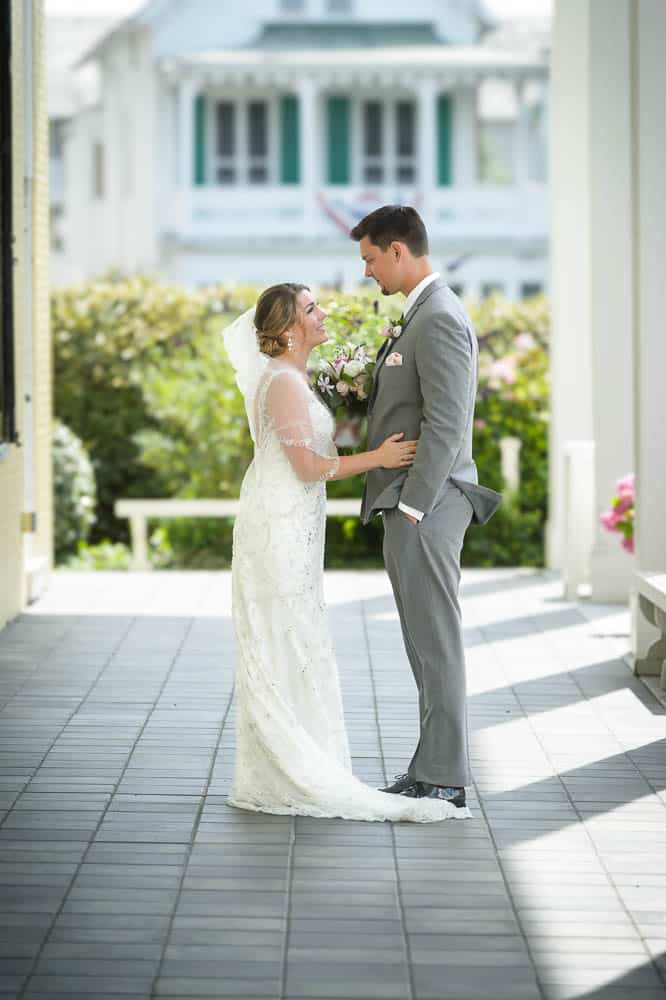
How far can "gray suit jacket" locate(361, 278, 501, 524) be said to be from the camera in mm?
5285

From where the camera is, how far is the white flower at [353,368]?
5.64 metres

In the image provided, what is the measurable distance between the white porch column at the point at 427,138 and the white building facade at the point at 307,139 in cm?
3

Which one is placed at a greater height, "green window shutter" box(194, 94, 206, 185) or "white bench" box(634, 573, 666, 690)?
"green window shutter" box(194, 94, 206, 185)

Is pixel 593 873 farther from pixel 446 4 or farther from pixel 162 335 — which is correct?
pixel 446 4

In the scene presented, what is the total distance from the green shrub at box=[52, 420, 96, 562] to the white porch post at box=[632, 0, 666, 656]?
5.99 meters

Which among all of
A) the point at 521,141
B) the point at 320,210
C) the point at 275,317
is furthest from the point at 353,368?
the point at 521,141

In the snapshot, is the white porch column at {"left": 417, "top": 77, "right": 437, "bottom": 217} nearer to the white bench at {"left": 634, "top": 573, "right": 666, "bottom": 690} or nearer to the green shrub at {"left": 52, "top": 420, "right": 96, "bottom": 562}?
the green shrub at {"left": 52, "top": 420, "right": 96, "bottom": 562}

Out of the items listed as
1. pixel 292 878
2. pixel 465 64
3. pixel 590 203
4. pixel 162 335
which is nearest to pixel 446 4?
pixel 465 64

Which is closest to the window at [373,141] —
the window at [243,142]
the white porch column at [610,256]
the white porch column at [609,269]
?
the window at [243,142]

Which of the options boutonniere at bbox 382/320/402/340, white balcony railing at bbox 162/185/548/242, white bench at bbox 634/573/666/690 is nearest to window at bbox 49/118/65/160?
white balcony railing at bbox 162/185/548/242

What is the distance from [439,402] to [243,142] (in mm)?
24142

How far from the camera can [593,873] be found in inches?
194

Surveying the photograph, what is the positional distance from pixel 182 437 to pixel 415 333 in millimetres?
9392

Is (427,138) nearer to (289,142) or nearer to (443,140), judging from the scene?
(443,140)
